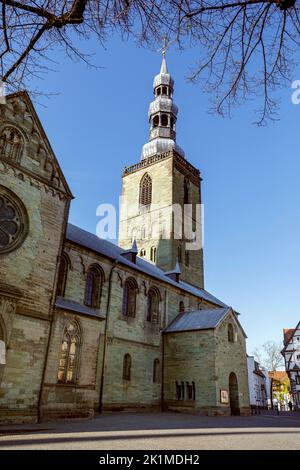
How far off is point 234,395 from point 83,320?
1320cm

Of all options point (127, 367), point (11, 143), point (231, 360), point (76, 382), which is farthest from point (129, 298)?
point (11, 143)

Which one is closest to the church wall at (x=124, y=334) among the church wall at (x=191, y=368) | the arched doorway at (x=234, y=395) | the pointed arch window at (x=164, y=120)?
the church wall at (x=191, y=368)

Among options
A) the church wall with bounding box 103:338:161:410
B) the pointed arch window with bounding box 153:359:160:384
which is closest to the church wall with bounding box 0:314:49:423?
the church wall with bounding box 103:338:161:410

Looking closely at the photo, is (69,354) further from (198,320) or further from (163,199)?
(163,199)

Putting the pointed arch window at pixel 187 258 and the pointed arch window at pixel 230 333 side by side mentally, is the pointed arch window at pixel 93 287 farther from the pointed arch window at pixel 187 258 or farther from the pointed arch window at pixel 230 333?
the pointed arch window at pixel 187 258

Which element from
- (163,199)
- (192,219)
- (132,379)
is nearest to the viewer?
(132,379)

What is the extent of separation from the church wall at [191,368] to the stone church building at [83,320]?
66mm

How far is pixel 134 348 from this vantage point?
23656 millimetres

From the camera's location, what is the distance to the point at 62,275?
20109 mm

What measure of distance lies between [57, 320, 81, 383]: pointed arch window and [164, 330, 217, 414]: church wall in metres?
9.74

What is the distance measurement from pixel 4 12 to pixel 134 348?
21.5 meters

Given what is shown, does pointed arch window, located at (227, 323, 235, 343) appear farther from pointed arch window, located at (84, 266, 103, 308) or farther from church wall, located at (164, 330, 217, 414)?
pointed arch window, located at (84, 266, 103, 308)
